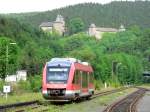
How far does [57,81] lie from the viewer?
131 feet

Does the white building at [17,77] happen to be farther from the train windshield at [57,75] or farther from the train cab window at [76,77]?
the train windshield at [57,75]

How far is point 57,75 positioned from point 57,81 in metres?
0.66

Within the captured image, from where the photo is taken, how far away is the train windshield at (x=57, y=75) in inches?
1581

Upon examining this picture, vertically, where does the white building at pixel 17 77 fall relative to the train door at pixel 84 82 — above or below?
below

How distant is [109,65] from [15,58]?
55.3 meters

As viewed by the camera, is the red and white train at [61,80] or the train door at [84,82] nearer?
the red and white train at [61,80]

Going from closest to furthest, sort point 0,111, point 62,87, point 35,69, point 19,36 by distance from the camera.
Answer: point 0,111, point 62,87, point 35,69, point 19,36

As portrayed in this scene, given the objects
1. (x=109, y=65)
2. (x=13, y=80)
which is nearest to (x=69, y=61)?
(x=13, y=80)

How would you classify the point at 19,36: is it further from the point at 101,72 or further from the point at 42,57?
the point at 101,72

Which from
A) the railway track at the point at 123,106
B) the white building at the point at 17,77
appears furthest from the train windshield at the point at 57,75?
the white building at the point at 17,77

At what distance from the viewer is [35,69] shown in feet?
444

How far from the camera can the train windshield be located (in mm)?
40156

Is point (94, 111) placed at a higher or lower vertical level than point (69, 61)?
lower

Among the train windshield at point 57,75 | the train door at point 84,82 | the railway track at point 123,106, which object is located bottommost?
the railway track at point 123,106
